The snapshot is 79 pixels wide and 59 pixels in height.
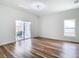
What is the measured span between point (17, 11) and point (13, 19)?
0.90 meters

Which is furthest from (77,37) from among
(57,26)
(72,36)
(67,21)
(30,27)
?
(30,27)

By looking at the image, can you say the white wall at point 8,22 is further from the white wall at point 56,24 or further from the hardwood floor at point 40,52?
the white wall at point 56,24

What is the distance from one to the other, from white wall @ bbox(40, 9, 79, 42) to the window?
27cm

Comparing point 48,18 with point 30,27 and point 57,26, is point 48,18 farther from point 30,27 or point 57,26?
point 30,27

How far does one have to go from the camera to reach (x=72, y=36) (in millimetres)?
5969

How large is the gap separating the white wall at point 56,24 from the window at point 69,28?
0.27 meters

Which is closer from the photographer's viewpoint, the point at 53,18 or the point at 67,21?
the point at 67,21

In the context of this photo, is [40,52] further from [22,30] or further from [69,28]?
[22,30]

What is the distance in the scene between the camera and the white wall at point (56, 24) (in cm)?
585

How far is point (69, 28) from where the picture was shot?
6.32 meters

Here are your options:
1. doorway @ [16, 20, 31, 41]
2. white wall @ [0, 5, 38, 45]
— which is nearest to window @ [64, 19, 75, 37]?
doorway @ [16, 20, 31, 41]

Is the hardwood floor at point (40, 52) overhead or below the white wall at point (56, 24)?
below

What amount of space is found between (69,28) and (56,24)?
136cm

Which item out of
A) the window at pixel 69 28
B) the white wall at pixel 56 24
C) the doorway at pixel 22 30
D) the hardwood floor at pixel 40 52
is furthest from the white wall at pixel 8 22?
the window at pixel 69 28
